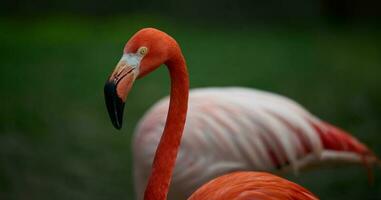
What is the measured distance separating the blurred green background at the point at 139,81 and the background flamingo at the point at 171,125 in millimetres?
1531

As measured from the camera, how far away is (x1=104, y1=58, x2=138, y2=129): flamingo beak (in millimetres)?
1640

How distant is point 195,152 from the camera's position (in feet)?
8.07

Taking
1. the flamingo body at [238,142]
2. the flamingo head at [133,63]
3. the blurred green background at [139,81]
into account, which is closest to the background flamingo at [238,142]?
the flamingo body at [238,142]

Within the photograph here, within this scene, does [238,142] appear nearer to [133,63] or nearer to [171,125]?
[171,125]

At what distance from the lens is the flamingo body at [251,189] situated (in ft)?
5.82

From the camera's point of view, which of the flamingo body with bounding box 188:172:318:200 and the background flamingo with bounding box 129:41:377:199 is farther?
the background flamingo with bounding box 129:41:377:199

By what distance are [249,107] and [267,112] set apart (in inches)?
2.4

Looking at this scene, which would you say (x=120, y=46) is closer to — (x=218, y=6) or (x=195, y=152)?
(x=218, y=6)

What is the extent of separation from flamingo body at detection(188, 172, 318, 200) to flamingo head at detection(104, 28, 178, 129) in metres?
0.31

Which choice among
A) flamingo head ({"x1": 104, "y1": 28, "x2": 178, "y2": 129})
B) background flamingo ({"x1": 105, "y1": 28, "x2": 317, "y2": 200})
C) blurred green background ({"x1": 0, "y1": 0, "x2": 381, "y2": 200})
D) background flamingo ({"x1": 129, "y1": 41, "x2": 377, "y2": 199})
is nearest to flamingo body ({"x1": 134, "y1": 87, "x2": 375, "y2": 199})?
background flamingo ({"x1": 129, "y1": 41, "x2": 377, "y2": 199})

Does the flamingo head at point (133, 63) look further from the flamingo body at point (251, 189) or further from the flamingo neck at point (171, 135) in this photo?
the flamingo body at point (251, 189)

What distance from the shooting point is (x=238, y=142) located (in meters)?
2.48

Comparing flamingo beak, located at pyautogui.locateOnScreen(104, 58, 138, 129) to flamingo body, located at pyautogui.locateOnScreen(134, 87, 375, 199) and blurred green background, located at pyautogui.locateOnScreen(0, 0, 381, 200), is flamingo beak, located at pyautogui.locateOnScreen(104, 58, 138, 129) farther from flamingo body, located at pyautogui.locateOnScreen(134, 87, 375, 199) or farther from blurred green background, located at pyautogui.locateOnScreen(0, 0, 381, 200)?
blurred green background, located at pyautogui.locateOnScreen(0, 0, 381, 200)

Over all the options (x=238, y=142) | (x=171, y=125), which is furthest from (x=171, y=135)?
(x=238, y=142)
